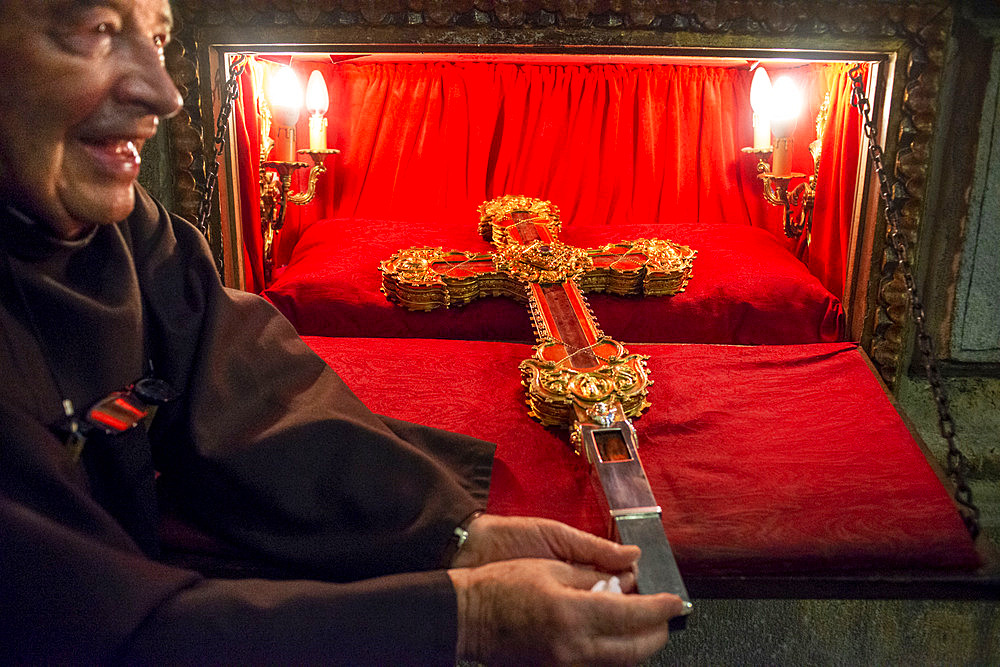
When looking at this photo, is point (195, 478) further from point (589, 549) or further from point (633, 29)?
point (633, 29)

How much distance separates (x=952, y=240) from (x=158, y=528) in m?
1.83

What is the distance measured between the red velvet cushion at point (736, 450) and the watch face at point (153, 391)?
0.49 metres

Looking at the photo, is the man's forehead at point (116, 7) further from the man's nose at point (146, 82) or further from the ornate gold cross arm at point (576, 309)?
the ornate gold cross arm at point (576, 309)

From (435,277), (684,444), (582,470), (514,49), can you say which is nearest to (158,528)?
(582,470)

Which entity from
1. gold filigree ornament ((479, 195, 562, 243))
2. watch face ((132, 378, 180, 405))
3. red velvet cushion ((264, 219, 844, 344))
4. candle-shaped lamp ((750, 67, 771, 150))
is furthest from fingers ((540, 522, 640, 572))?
candle-shaped lamp ((750, 67, 771, 150))

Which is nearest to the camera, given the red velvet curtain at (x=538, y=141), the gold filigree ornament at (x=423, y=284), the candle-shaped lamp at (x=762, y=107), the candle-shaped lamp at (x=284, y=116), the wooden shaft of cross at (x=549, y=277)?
the wooden shaft of cross at (x=549, y=277)

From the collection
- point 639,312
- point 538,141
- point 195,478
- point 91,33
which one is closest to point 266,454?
point 195,478

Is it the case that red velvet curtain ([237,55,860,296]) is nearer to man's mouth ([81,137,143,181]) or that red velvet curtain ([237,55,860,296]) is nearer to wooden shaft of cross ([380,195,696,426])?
wooden shaft of cross ([380,195,696,426])

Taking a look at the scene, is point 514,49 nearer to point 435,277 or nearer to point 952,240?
point 435,277

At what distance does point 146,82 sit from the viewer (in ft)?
2.88

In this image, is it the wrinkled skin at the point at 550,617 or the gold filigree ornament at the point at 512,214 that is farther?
the gold filigree ornament at the point at 512,214

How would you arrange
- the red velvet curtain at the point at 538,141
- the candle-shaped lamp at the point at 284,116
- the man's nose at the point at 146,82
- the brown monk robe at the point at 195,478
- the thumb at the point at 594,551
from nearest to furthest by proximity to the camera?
the brown monk robe at the point at 195,478, the man's nose at the point at 146,82, the thumb at the point at 594,551, the candle-shaped lamp at the point at 284,116, the red velvet curtain at the point at 538,141

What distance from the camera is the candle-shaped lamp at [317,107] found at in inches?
98.1

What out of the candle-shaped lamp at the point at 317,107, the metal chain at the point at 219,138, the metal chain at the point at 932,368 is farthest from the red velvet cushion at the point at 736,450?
the candle-shaped lamp at the point at 317,107
